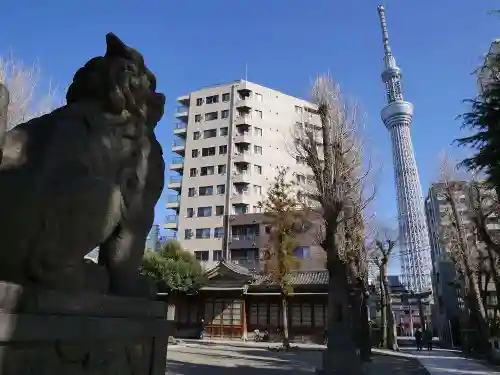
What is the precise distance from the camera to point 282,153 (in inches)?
1695

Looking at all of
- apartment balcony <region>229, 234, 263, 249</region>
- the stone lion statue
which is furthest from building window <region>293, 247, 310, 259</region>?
the stone lion statue

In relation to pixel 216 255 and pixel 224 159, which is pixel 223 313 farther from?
pixel 224 159

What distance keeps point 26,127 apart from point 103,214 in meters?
0.75

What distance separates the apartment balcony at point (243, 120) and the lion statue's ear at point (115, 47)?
38229 mm

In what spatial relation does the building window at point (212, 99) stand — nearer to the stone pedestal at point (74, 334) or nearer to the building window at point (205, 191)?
the building window at point (205, 191)

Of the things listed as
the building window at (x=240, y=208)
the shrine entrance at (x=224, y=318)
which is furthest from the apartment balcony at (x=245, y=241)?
the shrine entrance at (x=224, y=318)

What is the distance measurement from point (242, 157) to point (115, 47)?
121 feet

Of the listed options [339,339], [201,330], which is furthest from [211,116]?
[339,339]

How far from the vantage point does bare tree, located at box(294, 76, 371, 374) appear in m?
9.76

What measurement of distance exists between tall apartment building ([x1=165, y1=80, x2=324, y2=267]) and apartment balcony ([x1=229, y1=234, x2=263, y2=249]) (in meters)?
0.11

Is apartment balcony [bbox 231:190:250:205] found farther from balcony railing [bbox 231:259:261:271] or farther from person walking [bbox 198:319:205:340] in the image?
person walking [bbox 198:319:205:340]

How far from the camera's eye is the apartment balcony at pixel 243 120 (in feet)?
135

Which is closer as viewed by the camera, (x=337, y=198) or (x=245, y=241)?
(x=337, y=198)

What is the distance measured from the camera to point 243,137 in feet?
133
